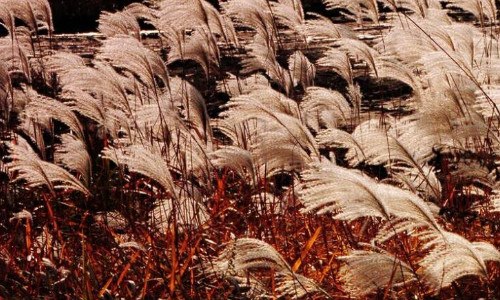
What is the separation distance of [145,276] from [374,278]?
3.54 feet

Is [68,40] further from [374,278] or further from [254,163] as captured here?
[374,278]

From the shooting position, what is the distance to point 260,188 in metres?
3.99

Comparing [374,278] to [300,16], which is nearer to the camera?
[374,278]

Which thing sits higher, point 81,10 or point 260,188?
point 260,188

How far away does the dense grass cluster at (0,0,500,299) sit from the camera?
2678 mm

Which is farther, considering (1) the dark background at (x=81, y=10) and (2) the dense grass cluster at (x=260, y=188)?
(1) the dark background at (x=81, y=10)

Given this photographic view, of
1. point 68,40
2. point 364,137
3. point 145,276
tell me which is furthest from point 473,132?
point 68,40

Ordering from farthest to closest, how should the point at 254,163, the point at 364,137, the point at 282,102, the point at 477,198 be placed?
the point at 477,198
the point at 282,102
the point at 254,163
the point at 364,137

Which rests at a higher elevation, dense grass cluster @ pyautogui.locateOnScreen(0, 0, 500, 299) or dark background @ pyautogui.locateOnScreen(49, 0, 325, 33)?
dense grass cluster @ pyautogui.locateOnScreen(0, 0, 500, 299)

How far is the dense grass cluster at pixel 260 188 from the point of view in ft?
8.79

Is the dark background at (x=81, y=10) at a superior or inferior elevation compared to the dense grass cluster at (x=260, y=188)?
inferior

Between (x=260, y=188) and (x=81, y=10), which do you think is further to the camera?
(x=81, y=10)

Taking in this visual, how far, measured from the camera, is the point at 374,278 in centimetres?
244

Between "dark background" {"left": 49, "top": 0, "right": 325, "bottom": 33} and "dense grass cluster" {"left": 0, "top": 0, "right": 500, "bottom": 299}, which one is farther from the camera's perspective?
"dark background" {"left": 49, "top": 0, "right": 325, "bottom": 33}
